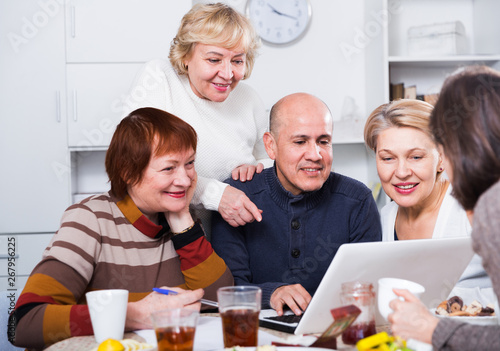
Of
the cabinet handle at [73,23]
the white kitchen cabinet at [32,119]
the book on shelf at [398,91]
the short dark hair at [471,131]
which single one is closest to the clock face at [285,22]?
the book on shelf at [398,91]

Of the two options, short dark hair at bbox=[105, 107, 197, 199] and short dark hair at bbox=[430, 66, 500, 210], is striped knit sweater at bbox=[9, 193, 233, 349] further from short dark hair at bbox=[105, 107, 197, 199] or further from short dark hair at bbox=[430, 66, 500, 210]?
short dark hair at bbox=[430, 66, 500, 210]

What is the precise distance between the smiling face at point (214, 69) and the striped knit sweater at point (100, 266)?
61 cm

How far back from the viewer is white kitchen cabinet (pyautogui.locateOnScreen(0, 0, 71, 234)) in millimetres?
2906

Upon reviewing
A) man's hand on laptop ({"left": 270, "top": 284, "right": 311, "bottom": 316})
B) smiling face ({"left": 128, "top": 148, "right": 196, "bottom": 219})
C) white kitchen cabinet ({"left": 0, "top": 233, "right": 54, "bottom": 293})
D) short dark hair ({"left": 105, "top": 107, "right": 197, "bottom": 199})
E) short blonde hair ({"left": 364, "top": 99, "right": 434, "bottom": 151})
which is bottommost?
white kitchen cabinet ({"left": 0, "top": 233, "right": 54, "bottom": 293})

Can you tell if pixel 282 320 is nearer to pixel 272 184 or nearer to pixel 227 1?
pixel 272 184

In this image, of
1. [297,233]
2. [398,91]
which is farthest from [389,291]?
[398,91]

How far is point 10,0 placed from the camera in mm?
2883

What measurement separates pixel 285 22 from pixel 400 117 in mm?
1764

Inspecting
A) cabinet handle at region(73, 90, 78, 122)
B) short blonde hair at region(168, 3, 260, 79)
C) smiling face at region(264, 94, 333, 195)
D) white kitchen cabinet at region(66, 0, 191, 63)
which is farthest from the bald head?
cabinet handle at region(73, 90, 78, 122)

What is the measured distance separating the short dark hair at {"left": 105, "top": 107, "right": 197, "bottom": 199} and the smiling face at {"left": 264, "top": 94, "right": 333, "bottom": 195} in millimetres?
391

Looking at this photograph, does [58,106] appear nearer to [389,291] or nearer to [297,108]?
[297,108]

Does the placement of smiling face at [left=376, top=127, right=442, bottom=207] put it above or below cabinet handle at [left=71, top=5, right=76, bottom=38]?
below

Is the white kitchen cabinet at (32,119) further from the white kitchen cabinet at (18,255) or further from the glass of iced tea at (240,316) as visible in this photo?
the glass of iced tea at (240,316)

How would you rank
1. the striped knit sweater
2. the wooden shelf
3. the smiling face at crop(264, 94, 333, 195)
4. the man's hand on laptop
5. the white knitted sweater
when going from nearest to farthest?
the striped knit sweater, the man's hand on laptop, the smiling face at crop(264, 94, 333, 195), the white knitted sweater, the wooden shelf
